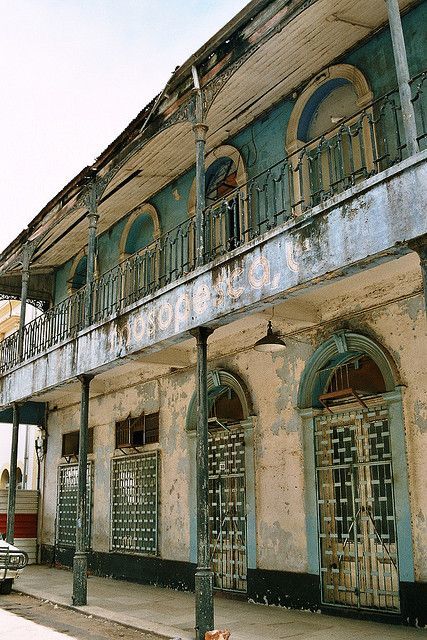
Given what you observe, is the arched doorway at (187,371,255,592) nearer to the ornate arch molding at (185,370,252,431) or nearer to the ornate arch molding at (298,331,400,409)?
the ornate arch molding at (185,370,252,431)

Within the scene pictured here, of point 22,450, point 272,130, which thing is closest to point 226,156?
point 272,130

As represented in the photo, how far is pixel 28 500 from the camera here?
1739cm

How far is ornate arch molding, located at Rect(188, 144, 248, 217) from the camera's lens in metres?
11.1

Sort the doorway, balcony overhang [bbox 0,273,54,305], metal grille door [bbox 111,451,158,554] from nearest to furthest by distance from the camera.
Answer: the doorway → metal grille door [bbox 111,451,158,554] → balcony overhang [bbox 0,273,54,305]

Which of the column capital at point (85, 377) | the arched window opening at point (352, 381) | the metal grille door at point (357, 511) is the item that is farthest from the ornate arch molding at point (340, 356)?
the column capital at point (85, 377)

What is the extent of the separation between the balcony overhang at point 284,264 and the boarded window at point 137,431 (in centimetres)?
261

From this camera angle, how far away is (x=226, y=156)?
37.9 feet

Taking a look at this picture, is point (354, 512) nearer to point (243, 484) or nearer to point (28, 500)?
point (243, 484)

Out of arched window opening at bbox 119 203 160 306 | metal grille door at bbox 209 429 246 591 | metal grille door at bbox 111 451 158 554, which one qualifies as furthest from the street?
arched window opening at bbox 119 203 160 306

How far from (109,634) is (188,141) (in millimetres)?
7707

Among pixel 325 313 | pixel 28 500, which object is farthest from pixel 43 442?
pixel 325 313

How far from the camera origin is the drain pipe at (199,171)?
334 inches

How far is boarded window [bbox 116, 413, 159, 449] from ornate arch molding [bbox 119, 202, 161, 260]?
3439mm

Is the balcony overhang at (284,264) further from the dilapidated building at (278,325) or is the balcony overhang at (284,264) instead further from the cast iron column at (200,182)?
the cast iron column at (200,182)
